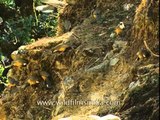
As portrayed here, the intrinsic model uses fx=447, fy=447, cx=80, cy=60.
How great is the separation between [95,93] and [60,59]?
830 mm

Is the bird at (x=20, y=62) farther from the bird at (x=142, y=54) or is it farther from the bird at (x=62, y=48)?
the bird at (x=142, y=54)

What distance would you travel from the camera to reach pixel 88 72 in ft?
12.8

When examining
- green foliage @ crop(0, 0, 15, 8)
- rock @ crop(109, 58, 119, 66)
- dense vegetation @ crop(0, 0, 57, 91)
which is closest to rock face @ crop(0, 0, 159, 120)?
rock @ crop(109, 58, 119, 66)

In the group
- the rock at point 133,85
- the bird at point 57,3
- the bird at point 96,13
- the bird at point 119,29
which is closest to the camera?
the rock at point 133,85

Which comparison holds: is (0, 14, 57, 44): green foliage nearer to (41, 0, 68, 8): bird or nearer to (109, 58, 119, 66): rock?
(41, 0, 68, 8): bird

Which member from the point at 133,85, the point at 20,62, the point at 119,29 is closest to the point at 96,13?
the point at 119,29

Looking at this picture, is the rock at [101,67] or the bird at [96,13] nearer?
the rock at [101,67]

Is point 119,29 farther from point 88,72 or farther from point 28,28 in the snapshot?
point 28,28

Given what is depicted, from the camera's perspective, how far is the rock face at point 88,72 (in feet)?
10.1

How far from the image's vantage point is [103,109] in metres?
3.29

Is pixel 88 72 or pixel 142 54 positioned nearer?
pixel 142 54

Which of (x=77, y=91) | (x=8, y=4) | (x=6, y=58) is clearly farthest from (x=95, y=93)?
(x=8, y=4)

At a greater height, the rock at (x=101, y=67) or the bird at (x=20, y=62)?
the rock at (x=101, y=67)

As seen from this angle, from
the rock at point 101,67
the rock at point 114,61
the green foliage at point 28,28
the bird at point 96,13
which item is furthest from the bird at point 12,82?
the green foliage at point 28,28
